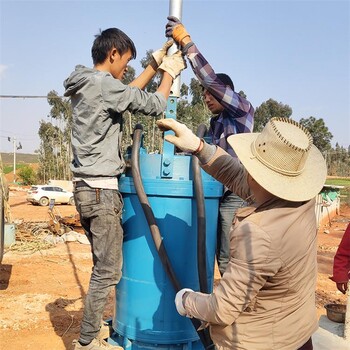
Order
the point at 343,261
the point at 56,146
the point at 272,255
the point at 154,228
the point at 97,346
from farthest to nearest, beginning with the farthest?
1. the point at 56,146
2. the point at 343,261
3. the point at 97,346
4. the point at 154,228
5. the point at 272,255

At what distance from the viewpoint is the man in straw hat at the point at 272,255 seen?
4.86ft

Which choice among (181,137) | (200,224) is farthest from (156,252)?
(181,137)

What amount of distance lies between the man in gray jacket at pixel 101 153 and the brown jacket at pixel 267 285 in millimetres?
714

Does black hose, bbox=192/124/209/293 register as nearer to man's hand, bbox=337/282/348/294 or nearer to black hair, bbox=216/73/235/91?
black hair, bbox=216/73/235/91

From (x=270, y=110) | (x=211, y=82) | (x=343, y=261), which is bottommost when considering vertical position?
(x=343, y=261)

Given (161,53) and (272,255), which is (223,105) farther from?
(272,255)

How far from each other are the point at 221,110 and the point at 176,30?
28.8 inches

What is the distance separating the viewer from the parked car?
1955 cm

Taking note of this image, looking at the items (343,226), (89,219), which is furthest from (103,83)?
(343,226)

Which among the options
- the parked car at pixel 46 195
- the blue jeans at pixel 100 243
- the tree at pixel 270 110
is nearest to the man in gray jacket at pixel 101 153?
the blue jeans at pixel 100 243

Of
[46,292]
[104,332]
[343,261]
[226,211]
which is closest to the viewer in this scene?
[104,332]

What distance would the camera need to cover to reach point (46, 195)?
19.6 m

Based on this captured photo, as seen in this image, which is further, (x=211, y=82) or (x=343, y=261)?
(x=343, y=261)

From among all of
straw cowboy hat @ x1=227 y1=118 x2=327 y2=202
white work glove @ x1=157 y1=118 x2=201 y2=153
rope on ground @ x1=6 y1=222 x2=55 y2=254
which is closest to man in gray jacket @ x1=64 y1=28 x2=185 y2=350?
white work glove @ x1=157 y1=118 x2=201 y2=153
